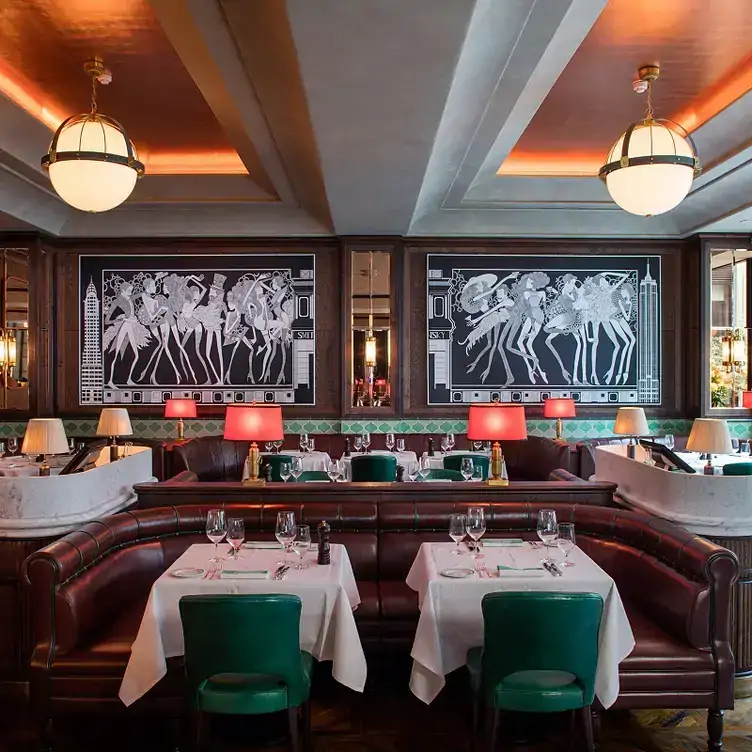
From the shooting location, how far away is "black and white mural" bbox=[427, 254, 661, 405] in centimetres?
832

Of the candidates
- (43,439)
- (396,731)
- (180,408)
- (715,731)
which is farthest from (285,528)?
(180,408)

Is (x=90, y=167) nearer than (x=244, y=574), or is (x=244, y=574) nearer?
(x=244, y=574)

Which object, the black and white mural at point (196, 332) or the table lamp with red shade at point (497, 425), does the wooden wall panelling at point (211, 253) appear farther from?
the table lamp with red shade at point (497, 425)

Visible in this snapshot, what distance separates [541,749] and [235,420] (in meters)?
2.53

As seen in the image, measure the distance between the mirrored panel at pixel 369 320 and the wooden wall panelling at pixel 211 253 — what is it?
224 mm

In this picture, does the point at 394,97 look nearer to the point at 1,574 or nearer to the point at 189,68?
the point at 189,68

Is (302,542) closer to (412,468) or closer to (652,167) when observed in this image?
(652,167)

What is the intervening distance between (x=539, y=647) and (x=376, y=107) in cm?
322

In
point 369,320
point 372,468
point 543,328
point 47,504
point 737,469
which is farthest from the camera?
point 543,328

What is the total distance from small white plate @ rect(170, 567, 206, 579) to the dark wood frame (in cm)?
512

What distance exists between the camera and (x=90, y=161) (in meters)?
4.06

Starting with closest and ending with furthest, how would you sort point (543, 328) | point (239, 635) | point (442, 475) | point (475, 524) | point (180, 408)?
point (239, 635)
point (475, 524)
point (442, 475)
point (180, 408)
point (543, 328)

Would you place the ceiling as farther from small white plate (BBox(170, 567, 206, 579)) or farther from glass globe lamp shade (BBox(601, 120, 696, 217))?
small white plate (BBox(170, 567, 206, 579))

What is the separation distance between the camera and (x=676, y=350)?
8.45 m
